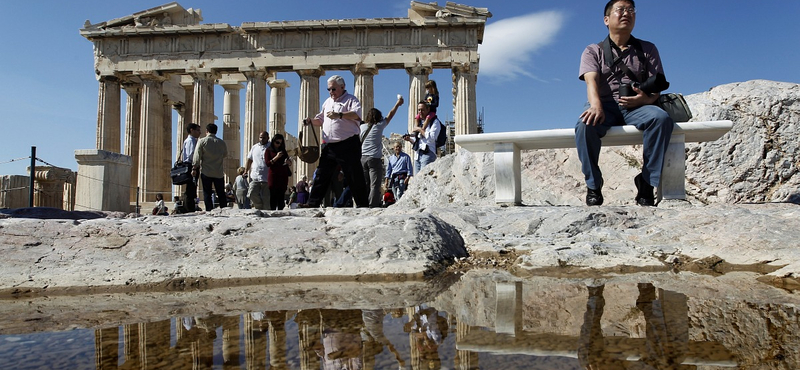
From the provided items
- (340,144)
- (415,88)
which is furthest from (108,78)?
(340,144)

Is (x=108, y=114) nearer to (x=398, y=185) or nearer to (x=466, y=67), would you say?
(x=466, y=67)

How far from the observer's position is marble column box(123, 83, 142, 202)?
24.6 metres

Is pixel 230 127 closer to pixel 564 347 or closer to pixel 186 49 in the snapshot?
pixel 186 49

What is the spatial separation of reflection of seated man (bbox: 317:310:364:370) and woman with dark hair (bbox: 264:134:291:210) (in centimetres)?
586

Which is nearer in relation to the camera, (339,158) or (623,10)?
(623,10)

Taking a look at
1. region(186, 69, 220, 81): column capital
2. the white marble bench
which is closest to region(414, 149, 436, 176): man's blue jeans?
the white marble bench

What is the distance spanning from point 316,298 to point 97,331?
78cm

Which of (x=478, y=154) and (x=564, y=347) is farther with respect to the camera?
(x=478, y=154)

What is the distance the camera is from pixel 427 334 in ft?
5.30

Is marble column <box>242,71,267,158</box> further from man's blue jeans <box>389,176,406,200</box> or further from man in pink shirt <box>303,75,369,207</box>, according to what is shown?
man in pink shirt <box>303,75,369,207</box>

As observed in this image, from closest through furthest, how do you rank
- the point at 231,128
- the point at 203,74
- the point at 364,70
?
1. the point at 364,70
2. the point at 203,74
3. the point at 231,128

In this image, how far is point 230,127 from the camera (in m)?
26.0

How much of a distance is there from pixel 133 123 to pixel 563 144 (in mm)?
24520

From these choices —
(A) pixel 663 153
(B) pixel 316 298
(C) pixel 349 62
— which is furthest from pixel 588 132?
(C) pixel 349 62
